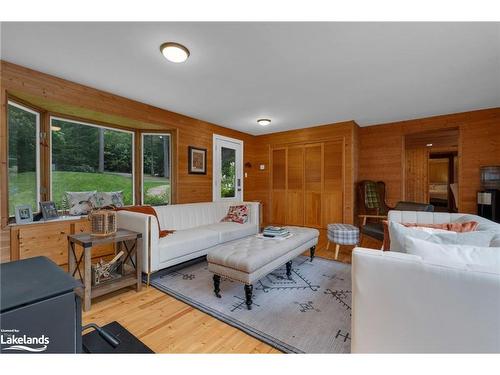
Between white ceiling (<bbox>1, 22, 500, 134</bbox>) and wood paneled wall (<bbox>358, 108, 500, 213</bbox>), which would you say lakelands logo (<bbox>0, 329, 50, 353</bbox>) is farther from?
wood paneled wall (<bbox>358, 108, 500, 213</bbox>)

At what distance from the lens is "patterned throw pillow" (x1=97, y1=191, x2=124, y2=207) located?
348 cm

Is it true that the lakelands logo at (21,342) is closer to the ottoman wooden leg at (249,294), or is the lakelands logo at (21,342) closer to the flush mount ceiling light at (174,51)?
the ottoman wooden leg at (249,294)

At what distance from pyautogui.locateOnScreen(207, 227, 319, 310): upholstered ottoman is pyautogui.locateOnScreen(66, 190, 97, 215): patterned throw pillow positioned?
2204 millimetres

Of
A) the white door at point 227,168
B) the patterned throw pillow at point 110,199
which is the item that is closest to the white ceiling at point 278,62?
the white door at point 227,168

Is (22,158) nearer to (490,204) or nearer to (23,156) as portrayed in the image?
(23,156)

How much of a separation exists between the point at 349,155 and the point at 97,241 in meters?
4.27

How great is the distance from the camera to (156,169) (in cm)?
415

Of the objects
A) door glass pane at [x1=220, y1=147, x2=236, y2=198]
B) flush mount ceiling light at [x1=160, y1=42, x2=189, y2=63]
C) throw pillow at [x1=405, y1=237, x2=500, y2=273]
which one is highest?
flush mount ceiling light at [x1=160, y1=42, x2=189, y2=63]

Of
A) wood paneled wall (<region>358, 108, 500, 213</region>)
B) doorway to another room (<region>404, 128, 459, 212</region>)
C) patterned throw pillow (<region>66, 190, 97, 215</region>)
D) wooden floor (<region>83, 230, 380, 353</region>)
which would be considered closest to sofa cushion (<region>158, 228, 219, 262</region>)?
wooden floor (<region>83, 230, 380, 353</region>)

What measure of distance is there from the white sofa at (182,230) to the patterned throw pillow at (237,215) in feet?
0.29

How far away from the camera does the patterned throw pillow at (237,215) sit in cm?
394

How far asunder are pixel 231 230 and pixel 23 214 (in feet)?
7.86
